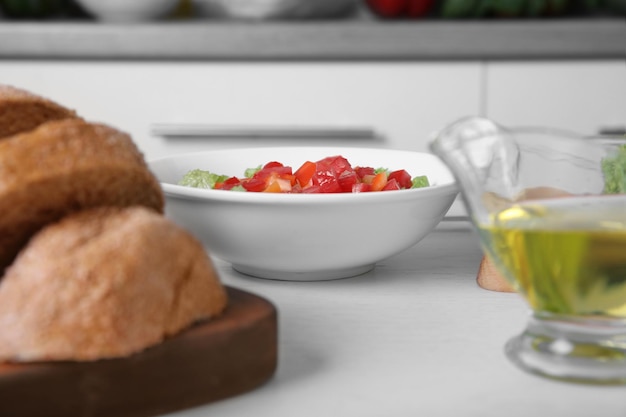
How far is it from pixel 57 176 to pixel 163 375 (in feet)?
0.53

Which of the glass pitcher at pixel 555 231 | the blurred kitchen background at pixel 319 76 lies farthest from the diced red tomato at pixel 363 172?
the blurred kitchen background at pixel 319 76

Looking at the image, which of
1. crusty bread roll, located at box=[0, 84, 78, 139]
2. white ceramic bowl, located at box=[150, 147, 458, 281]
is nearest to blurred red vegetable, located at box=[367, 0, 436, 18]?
white ceramic bowl, located at box=[150, 147, 458, 281]

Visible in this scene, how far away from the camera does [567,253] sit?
663 millimetres

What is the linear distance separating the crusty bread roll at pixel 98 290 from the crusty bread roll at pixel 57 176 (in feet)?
0.08

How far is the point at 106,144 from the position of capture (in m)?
0.71

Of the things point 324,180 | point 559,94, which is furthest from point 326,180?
point 559,94

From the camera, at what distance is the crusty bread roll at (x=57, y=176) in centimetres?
66

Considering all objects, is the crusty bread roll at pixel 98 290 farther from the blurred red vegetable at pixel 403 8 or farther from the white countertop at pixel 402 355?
the blurred red vegetable at pixel 403 8

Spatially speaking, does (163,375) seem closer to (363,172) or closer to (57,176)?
(57,176)

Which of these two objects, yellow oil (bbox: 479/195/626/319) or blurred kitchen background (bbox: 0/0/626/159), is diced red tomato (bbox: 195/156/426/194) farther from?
blurred kitchen background (bbox: 0/0/626/159)

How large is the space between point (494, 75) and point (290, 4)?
571 mm

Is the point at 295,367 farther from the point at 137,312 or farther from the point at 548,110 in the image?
the point at 548,110

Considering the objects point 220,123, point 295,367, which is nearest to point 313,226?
point 295,367

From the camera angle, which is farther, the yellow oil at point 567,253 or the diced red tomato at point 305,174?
the diced red tomato at point 305,174
